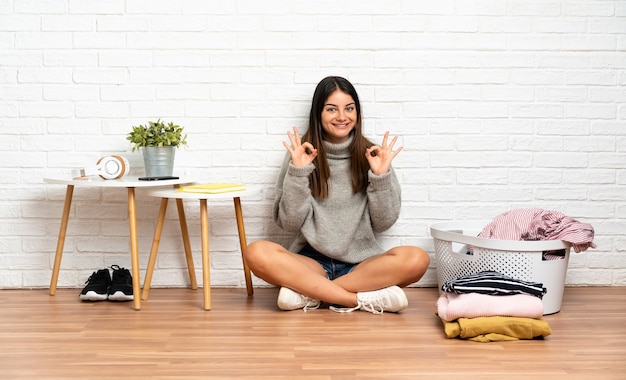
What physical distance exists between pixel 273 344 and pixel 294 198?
790mm

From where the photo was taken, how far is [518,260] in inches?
107

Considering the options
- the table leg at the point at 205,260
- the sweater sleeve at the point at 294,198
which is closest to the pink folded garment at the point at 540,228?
the sweater sleeve at the point at 294,198

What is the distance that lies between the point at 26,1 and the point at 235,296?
164 cm

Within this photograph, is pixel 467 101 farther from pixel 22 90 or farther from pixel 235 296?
pixel 22 90

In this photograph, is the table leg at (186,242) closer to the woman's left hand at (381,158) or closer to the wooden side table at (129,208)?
the wooden side table at (129,208)

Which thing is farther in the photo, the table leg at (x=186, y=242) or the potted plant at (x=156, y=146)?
the table leg at (x=186, y=242)

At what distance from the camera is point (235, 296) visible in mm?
3145

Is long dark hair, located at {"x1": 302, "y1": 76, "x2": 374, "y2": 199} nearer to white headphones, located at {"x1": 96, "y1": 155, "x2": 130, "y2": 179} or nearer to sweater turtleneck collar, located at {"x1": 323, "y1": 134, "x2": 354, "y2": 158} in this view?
sweater turtleneck collar, located at {"x1": 323, "y1": 134, "x2": 354, "y2": 158}

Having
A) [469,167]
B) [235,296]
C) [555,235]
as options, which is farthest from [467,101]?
[235,296]

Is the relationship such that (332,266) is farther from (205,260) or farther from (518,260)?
(518,260)

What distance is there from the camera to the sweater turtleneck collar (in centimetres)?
312

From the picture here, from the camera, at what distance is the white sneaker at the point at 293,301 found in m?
2.82

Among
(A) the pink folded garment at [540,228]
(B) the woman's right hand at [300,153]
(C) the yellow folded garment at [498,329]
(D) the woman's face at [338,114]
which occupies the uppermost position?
(D) the woman's face at [338,114]

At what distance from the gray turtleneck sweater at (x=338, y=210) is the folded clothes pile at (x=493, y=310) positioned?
0.61 meters
